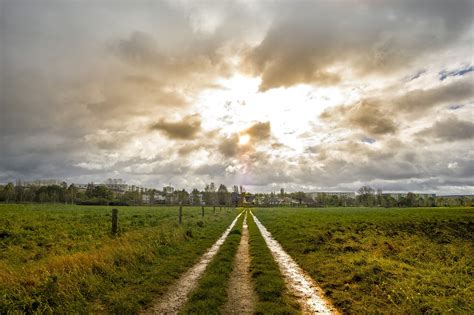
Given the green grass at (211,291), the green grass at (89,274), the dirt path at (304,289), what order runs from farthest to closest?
the dirt path at (304,289)
the green grass at (89,274)
the green grass at (211,291)

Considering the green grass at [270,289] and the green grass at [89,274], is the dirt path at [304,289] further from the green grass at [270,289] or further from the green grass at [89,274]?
the green grass at [89,274]

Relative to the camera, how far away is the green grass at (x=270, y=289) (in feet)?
27.2

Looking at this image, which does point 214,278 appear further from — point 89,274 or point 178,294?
point 89,274

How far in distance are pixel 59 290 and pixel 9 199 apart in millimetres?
187155

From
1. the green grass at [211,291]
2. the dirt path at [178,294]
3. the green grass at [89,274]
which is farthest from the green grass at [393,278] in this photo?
the green grass at [89,274]

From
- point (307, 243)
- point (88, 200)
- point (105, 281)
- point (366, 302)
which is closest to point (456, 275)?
point (366, 302)

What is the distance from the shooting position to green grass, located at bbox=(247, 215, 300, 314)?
830 cm

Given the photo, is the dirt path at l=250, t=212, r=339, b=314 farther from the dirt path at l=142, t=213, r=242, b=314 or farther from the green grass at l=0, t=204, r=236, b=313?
the green grass at l=0, t=204, r=236, b=313

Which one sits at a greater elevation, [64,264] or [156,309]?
[64,264]

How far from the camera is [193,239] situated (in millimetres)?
22766

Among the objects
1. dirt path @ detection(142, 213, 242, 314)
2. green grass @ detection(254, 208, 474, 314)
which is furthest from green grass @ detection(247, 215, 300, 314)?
dirt path @ detection(142, 213, 242, 314)

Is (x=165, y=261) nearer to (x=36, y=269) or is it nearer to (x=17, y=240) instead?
(x=36, y=269)

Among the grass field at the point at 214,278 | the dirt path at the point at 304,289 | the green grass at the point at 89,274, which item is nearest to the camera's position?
the green grass at the point at 89,274

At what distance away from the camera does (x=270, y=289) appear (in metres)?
9.95
